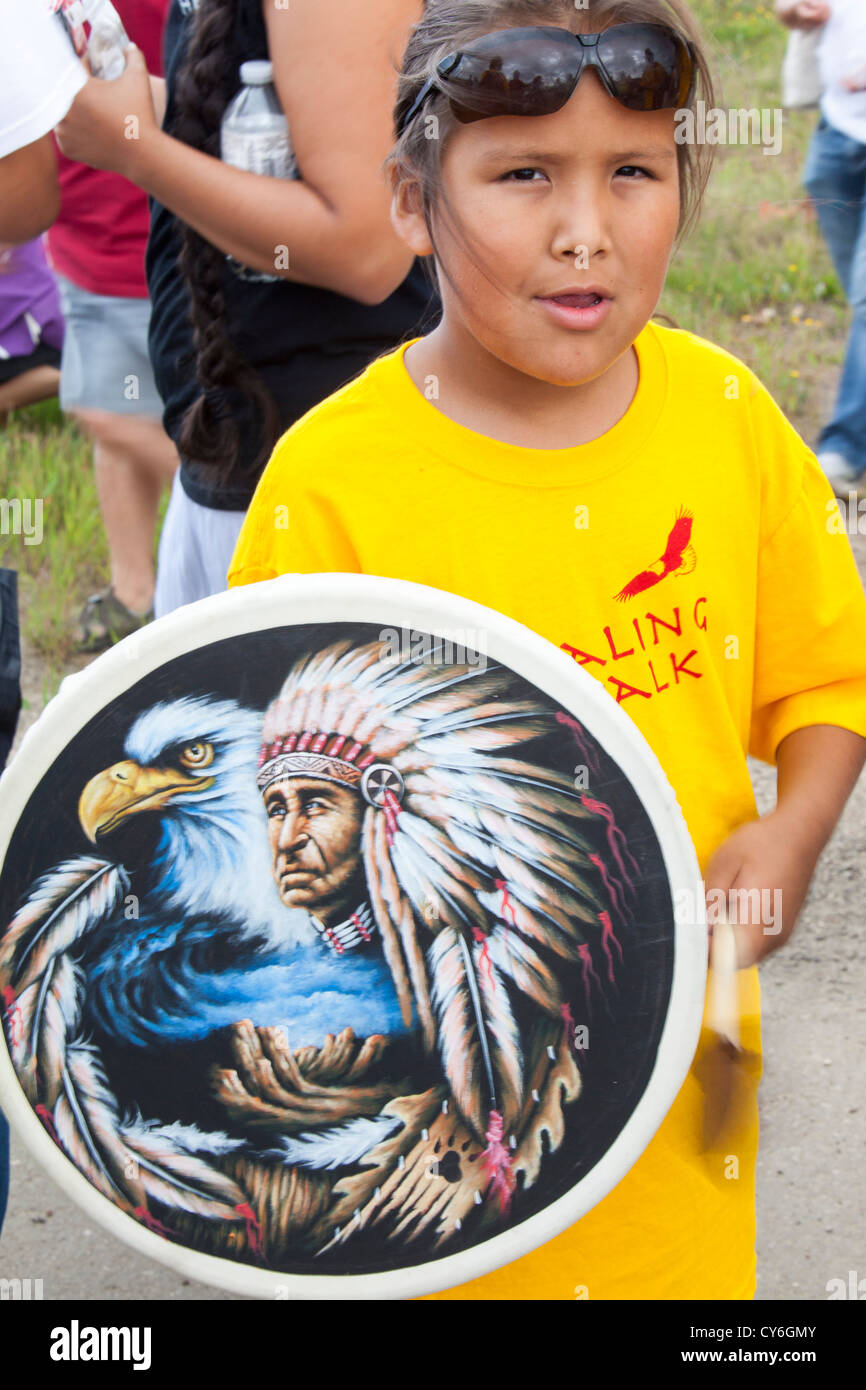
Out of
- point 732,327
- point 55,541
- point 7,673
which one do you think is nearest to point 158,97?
point 7,673

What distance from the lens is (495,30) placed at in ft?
4.34

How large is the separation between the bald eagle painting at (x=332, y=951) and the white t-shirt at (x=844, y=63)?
11.9 ft

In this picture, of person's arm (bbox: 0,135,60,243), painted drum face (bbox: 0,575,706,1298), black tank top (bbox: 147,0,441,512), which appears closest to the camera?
painted drum face (bbox: 0,575,706,1298)

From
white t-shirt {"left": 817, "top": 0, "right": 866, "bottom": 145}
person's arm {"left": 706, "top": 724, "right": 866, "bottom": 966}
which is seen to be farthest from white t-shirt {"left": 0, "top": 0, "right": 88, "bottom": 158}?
white t-shirt {"left": 817, "top": 0, "right": 866, "bottom": 145}

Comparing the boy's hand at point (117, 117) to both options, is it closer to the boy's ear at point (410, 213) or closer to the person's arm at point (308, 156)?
the person's arm at point (308, 156)

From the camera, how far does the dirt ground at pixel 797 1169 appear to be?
234 centimetres

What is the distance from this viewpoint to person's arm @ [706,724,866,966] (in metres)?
1.35

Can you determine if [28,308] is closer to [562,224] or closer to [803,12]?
[803,12]

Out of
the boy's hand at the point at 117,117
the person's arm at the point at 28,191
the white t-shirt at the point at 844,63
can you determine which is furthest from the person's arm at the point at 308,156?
the white t-shirt at the point at 844,63

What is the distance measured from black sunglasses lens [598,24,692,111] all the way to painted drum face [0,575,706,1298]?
0.47 meters

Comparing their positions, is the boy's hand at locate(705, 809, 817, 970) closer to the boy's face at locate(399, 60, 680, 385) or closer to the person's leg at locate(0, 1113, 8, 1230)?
the boy's face at locate(399, 60, 680, 385)

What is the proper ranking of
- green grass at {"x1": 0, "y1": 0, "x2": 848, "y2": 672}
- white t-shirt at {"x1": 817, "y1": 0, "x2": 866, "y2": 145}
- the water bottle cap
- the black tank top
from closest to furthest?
1. the water bottle cap
2. the black tank top
3. white t-shirt at {"x1": 817, "y1": 0, "x2": 866, "y2": 145}
4. green grass at {"x1": 0, "y1": 0, "x2": 848, "y2": 672}

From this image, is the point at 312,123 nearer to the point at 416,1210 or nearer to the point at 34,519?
the point at 416,1210

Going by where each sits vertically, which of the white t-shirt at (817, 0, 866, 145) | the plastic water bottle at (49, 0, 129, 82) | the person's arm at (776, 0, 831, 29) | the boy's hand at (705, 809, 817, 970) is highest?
the person's arm at (776, 0, 831, 29)
